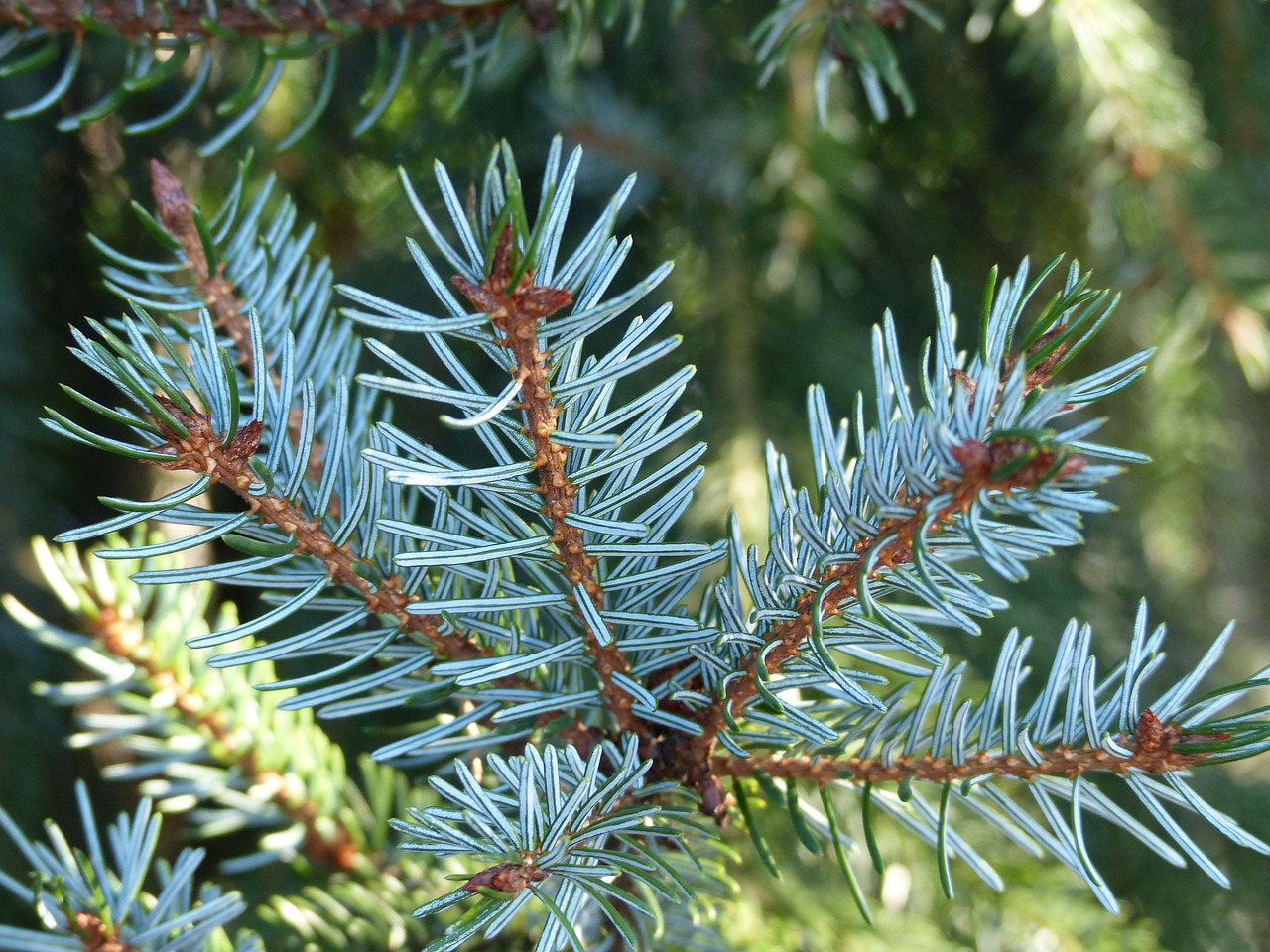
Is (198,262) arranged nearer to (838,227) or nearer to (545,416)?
(545,416)

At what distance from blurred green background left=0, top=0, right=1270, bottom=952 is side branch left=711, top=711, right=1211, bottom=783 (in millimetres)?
156

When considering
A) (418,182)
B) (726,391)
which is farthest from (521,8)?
(726,391)

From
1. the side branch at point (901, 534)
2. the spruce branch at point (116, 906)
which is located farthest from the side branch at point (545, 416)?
the spruce branch at point (116, 906)

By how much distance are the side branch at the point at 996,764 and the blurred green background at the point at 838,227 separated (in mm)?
156

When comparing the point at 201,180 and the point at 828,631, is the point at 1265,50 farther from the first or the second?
the point at 201,180

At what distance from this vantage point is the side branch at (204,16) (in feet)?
1.22

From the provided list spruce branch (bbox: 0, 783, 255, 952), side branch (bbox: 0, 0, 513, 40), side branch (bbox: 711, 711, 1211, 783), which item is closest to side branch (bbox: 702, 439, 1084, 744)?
side branch (bbox: 711, 711, 1211, 783)

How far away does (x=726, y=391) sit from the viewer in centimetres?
58

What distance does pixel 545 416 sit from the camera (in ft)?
0.71

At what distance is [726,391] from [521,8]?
0.80ft

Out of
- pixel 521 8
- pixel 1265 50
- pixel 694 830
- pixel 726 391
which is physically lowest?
pixel 694 830

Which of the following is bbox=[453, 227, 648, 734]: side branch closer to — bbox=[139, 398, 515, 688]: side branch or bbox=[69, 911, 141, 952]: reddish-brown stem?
bbox=[139, 398, 515, 688]: side branch

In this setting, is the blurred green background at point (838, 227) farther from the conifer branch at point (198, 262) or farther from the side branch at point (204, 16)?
the conifer branch at point (198, 262)

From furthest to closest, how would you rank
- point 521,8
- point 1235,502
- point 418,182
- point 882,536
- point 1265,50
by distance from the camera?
point 1235,502 → point 1265,50 → point 418,182 → point 521,8 → point 882,536
